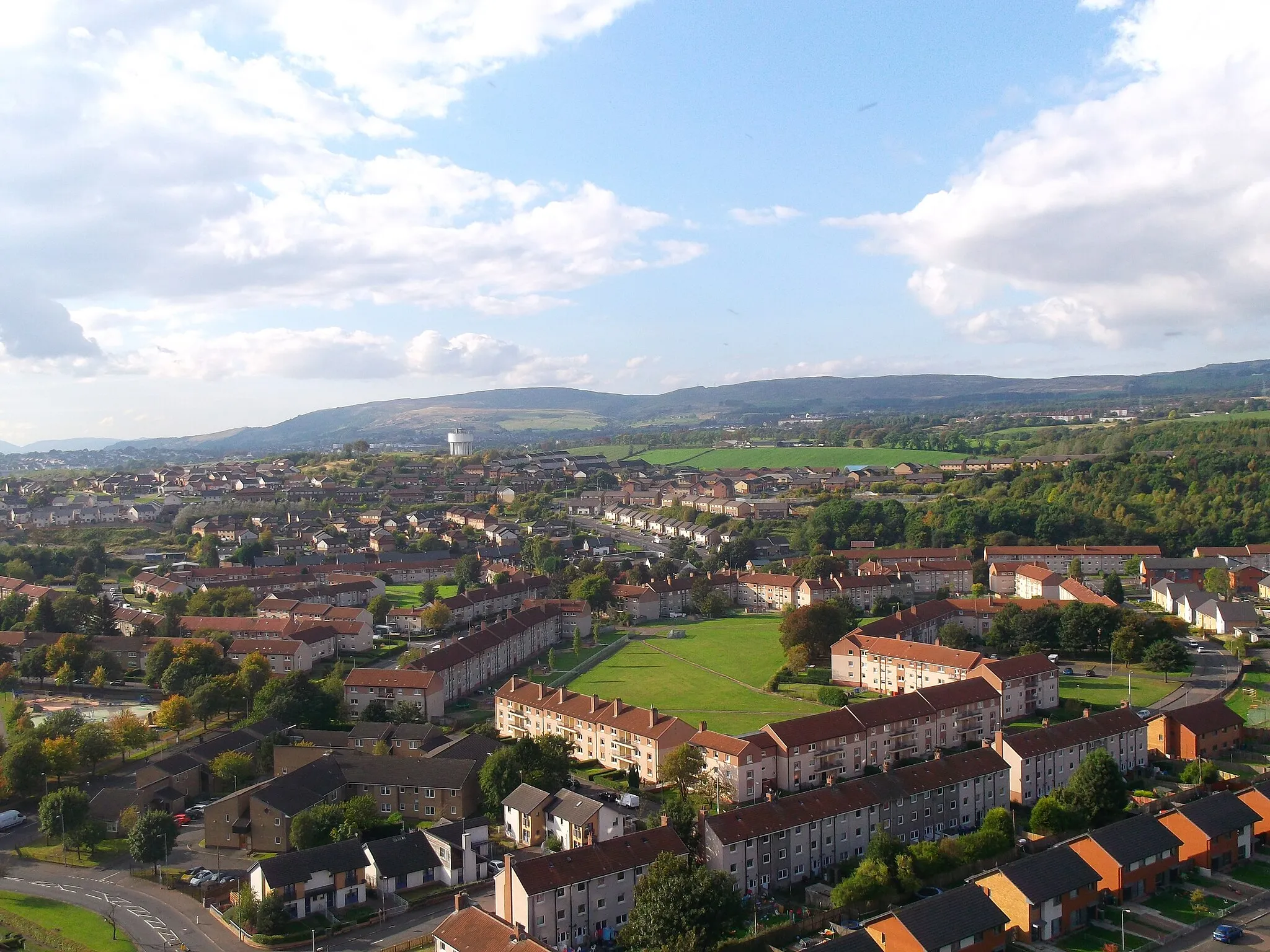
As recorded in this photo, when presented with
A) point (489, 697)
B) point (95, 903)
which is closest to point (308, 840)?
point (95, 903)

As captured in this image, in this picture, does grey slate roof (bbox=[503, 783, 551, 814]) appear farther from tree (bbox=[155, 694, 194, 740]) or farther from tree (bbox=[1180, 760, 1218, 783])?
tree (bbox=[1180, 760, 1218, 783])

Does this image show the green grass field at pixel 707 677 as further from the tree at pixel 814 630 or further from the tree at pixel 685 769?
the tree at pixel 685 769

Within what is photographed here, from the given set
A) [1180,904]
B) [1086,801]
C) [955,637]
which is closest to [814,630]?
[955,637]

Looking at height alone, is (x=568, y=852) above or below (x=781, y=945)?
above

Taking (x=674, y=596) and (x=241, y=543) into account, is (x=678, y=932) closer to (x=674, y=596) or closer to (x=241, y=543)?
(x=674, y=596)

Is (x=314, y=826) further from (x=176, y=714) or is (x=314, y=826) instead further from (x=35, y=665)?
(x=35, y=665)

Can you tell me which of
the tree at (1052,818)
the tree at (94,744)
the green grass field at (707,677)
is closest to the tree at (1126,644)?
the green grass field at (707,677)

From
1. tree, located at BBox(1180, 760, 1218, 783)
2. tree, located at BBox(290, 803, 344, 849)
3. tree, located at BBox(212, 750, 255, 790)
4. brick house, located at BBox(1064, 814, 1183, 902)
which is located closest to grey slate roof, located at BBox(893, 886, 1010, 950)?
brick house, located at BBox(1064, 814, 1183, 902)
